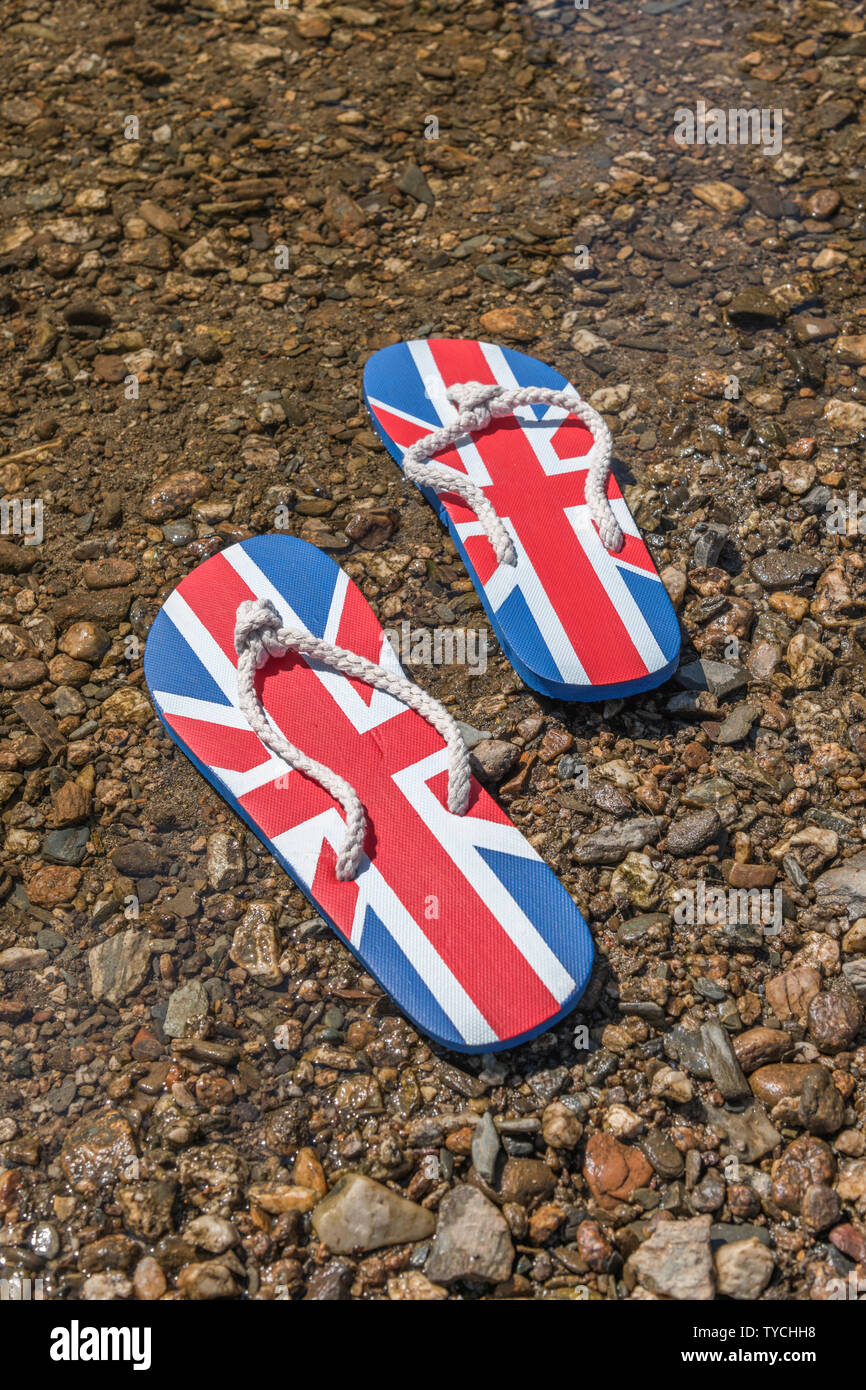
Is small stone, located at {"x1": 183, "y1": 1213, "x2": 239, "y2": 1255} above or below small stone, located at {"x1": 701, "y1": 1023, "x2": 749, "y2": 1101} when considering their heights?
below

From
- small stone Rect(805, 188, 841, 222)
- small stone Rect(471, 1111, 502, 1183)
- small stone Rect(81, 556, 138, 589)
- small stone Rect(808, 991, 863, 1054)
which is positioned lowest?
small stone Rect(471, 1111, 502, 1183)

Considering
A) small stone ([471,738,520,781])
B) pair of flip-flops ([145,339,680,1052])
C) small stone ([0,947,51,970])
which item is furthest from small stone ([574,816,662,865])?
small stone ([0,947,51,970])

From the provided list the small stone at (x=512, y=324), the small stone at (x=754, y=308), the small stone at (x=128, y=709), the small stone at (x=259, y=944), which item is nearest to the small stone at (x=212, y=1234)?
the small stone at (x=259, y=944)

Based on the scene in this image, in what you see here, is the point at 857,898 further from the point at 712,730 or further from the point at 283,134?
the point at 283,134

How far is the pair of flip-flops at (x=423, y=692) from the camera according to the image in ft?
7.24

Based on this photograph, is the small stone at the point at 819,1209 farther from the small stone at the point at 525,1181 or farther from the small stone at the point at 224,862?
the small stone at the point at 224,862

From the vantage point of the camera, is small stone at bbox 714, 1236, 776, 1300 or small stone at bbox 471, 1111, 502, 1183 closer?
small stone at bbox 714, 1236, 776, 1300

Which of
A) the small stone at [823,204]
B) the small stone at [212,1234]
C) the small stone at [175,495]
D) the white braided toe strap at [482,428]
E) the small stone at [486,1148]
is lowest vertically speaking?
the small stone at [212,1234]

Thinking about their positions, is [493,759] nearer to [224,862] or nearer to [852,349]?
[224,862]

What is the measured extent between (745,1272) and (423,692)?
54.6 inches

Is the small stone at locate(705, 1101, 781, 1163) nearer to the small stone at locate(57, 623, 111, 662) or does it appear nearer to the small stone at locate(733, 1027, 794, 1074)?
the small stone at locate(733, 1027, 794, 1074)

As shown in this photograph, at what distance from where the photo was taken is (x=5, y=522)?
3016 mm

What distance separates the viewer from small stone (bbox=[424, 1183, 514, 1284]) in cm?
193

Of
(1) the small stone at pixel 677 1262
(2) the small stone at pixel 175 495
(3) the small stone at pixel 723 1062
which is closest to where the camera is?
(1) the small stone at pixel 677 1262
